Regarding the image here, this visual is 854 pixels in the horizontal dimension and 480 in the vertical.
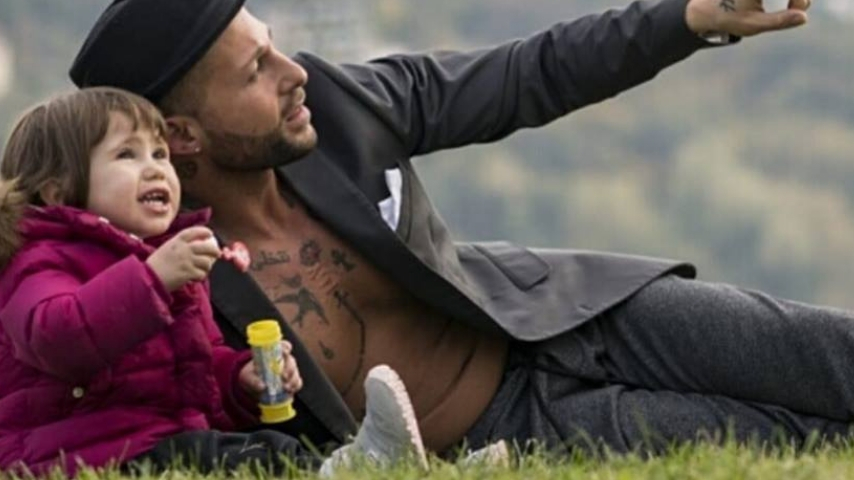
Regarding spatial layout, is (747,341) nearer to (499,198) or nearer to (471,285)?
(471,285)

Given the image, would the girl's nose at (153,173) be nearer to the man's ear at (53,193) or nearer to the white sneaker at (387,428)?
the man's ear at (53,193)

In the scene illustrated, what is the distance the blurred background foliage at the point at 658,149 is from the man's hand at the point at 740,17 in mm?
62508

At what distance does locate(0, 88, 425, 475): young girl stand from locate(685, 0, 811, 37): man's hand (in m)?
1.51

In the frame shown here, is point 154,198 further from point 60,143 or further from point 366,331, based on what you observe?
point 366,331

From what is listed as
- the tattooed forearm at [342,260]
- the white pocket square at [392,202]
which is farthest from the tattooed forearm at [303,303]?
the white pocket square at [392,202]

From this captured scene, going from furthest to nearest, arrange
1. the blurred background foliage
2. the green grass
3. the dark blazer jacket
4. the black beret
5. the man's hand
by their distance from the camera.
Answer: the blurred background foliage, the man's hand, the dark blazer jacket, the black beret, the green grass

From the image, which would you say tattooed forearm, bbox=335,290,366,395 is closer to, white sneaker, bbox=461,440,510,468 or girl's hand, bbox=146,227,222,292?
white sneaker, bbox=461,440,510,468

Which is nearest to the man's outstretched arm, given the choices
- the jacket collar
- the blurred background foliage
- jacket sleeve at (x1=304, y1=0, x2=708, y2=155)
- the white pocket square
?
jacket sleeve at (x1=304, y1=0, x2=708, y2=155)

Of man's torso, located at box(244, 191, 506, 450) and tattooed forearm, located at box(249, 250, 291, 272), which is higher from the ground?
tattooed forearm, located at box(249, 250, 291, 272)

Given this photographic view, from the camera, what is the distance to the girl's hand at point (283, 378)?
6582 millimetres

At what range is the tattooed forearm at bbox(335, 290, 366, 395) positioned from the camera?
727 cm

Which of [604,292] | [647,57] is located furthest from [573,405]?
[647,57]

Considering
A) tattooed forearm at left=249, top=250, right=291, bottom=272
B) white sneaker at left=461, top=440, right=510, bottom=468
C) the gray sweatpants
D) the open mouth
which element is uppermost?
the open mouth

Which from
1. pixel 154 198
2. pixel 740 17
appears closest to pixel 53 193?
pixel 154 198
